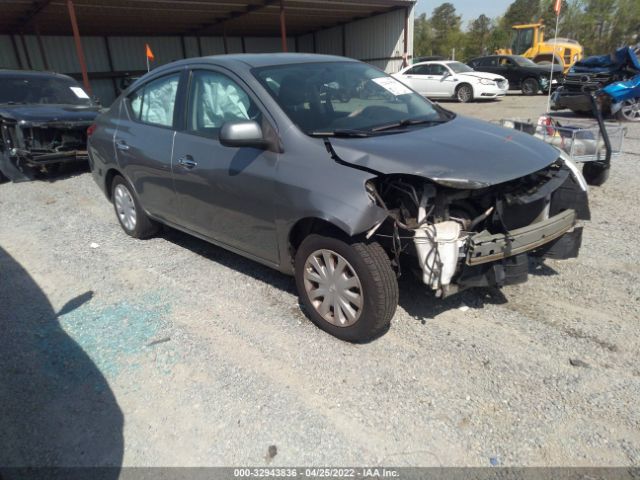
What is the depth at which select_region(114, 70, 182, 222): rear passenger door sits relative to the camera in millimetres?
4156

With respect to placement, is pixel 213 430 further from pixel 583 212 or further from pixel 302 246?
pixel 583 212

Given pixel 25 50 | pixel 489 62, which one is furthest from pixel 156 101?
pixel 25 50

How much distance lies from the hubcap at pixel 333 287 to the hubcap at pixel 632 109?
38.8 ft

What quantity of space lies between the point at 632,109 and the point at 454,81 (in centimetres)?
718

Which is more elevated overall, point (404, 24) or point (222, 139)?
point (404, 24)

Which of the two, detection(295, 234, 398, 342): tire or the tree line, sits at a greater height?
the tree line

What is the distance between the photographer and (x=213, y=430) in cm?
250

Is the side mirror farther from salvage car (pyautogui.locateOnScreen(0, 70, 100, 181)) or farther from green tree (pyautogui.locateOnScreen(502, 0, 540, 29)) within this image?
green tree (pyautogui.locateOnScreen(502, 0, 540, 29))

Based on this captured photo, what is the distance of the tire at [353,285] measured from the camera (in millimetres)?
2873

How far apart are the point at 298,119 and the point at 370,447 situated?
2.10 meters

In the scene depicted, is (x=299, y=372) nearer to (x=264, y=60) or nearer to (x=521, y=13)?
(x=264, y=60)

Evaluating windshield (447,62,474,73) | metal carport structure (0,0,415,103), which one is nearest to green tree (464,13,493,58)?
metal carport structure (0,0,415,103)

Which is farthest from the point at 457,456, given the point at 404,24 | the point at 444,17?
the point at 444,17

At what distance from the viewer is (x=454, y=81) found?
58.2ft
